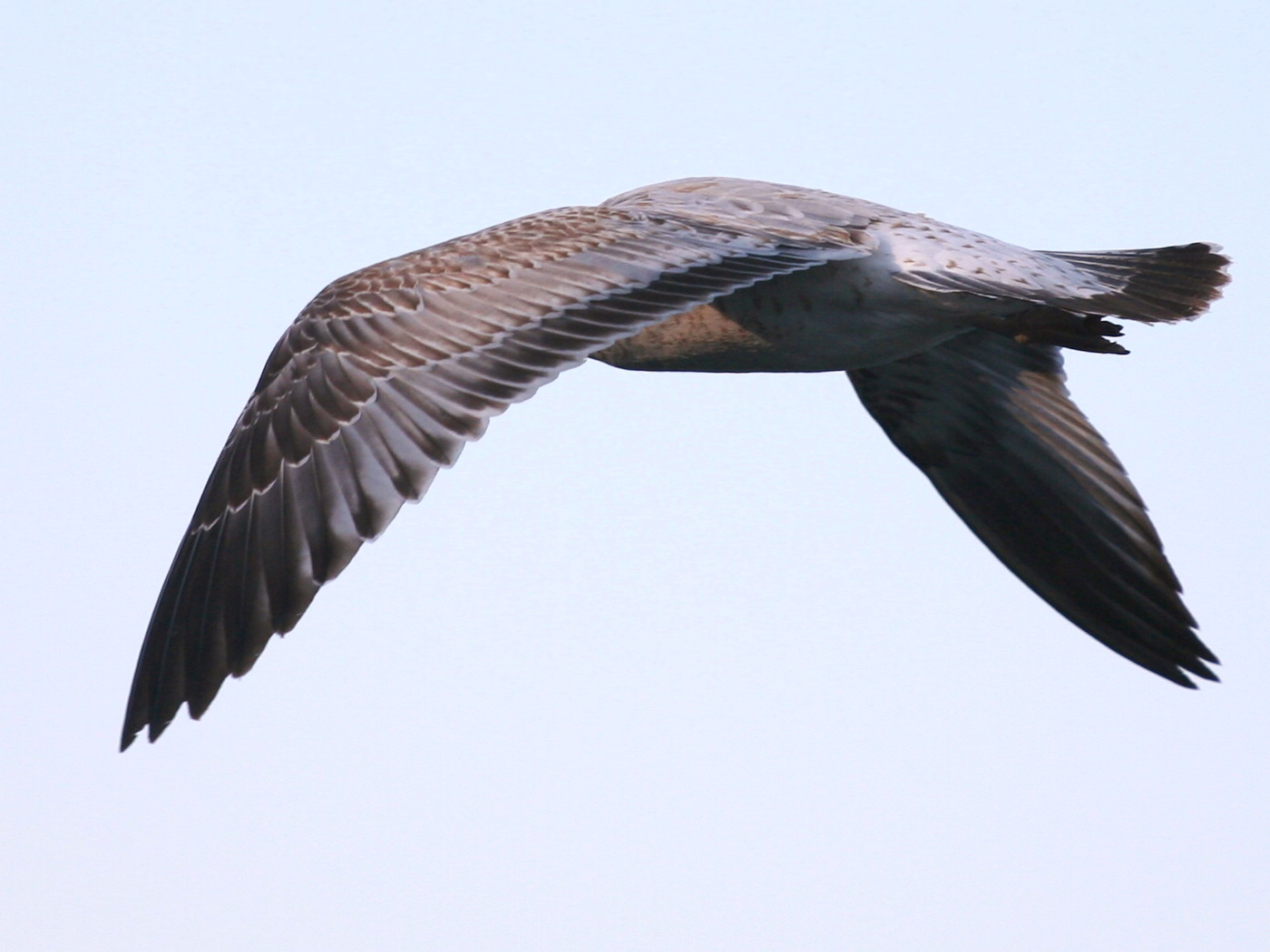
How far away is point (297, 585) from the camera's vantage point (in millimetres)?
5695

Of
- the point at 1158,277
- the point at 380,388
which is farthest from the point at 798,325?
the point at 380,388

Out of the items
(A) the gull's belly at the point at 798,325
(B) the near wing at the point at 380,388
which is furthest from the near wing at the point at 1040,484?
(B) the near wing at the point at 380,388

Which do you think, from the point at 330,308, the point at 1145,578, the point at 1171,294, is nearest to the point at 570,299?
the point at 330,308

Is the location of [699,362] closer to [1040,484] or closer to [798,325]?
[798,325]

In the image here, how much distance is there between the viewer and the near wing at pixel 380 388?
570 cm

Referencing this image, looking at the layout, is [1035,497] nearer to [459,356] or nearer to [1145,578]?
[1145,578]

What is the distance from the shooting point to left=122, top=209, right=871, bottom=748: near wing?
5699 millimetres

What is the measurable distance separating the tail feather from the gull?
1cm

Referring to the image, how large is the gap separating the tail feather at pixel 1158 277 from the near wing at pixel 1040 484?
718 mm

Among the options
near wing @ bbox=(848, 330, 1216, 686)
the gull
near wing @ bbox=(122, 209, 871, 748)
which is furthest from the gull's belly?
near wing @ bbox=(848, 330, 1216, 686)

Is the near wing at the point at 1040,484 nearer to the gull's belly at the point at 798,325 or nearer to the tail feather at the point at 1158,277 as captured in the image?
the tail feather at the point at 1158,277

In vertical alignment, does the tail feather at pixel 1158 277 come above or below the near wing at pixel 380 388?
above

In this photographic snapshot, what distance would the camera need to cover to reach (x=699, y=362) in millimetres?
7191

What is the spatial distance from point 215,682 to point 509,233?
1.78 meters
